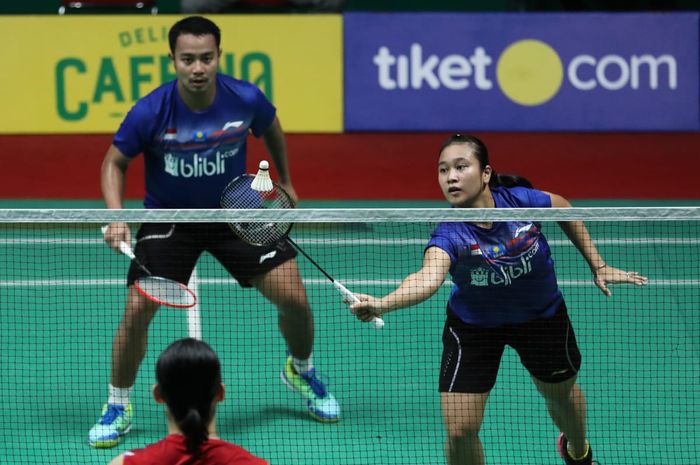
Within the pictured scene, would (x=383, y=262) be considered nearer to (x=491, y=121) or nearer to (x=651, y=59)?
(x=491, y=121)

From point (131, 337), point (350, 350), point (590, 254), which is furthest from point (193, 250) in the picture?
point (590, 254)

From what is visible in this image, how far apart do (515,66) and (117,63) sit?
121 inches

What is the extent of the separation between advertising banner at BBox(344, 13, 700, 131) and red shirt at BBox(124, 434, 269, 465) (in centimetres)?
654

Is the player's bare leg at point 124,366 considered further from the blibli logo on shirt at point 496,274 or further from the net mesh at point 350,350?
the blibli logo on shirt at point 496,274

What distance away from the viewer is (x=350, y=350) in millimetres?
6203

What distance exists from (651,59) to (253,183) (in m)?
5.39

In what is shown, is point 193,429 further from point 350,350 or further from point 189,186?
point 350,350

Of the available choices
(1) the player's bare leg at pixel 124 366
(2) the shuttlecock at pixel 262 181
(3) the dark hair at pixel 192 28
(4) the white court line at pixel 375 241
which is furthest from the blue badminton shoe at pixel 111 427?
(4) the white court line at pixel 375 241

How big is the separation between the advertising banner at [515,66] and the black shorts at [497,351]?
498 cm

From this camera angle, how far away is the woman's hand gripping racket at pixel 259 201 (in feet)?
15.4

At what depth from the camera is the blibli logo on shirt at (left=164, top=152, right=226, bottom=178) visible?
535 centimetres

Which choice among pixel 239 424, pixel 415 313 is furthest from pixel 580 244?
pixel 415 313

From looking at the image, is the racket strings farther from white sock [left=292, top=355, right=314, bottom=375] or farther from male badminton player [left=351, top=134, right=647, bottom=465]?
white sock [left=292, top=355, right=314, bottom=375]

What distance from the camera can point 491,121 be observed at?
9328 mm
